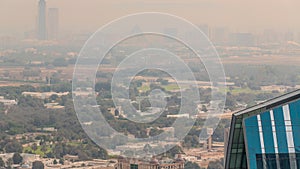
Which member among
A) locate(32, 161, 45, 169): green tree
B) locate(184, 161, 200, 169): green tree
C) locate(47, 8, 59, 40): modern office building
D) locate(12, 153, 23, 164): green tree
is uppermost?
locate(47, 8, 59, 40): modern office building

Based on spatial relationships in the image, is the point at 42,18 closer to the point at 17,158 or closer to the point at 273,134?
the point at 17,158

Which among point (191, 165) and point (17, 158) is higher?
point (17, 158)

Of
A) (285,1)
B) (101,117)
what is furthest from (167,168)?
(285,1)

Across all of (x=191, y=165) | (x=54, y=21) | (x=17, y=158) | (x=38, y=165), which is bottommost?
(x=191, y=165)

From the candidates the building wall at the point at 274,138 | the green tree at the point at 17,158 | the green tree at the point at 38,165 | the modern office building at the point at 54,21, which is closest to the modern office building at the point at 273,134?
the building wall at the point at 274,138

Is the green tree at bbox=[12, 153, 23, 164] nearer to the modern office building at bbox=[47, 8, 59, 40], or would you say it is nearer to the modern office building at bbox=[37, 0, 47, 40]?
the modern office building at bbox=[47, 8, 59, 40]

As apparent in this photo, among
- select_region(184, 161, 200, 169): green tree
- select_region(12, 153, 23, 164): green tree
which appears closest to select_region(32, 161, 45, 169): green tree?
select_region(12, 153, 23, 164): green tree

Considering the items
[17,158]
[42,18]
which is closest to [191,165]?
[17,158]

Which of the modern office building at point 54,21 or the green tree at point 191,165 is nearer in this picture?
the green tree at point 191,165

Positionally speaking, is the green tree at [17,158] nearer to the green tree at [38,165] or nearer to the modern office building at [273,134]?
the green tree at [38,165]
